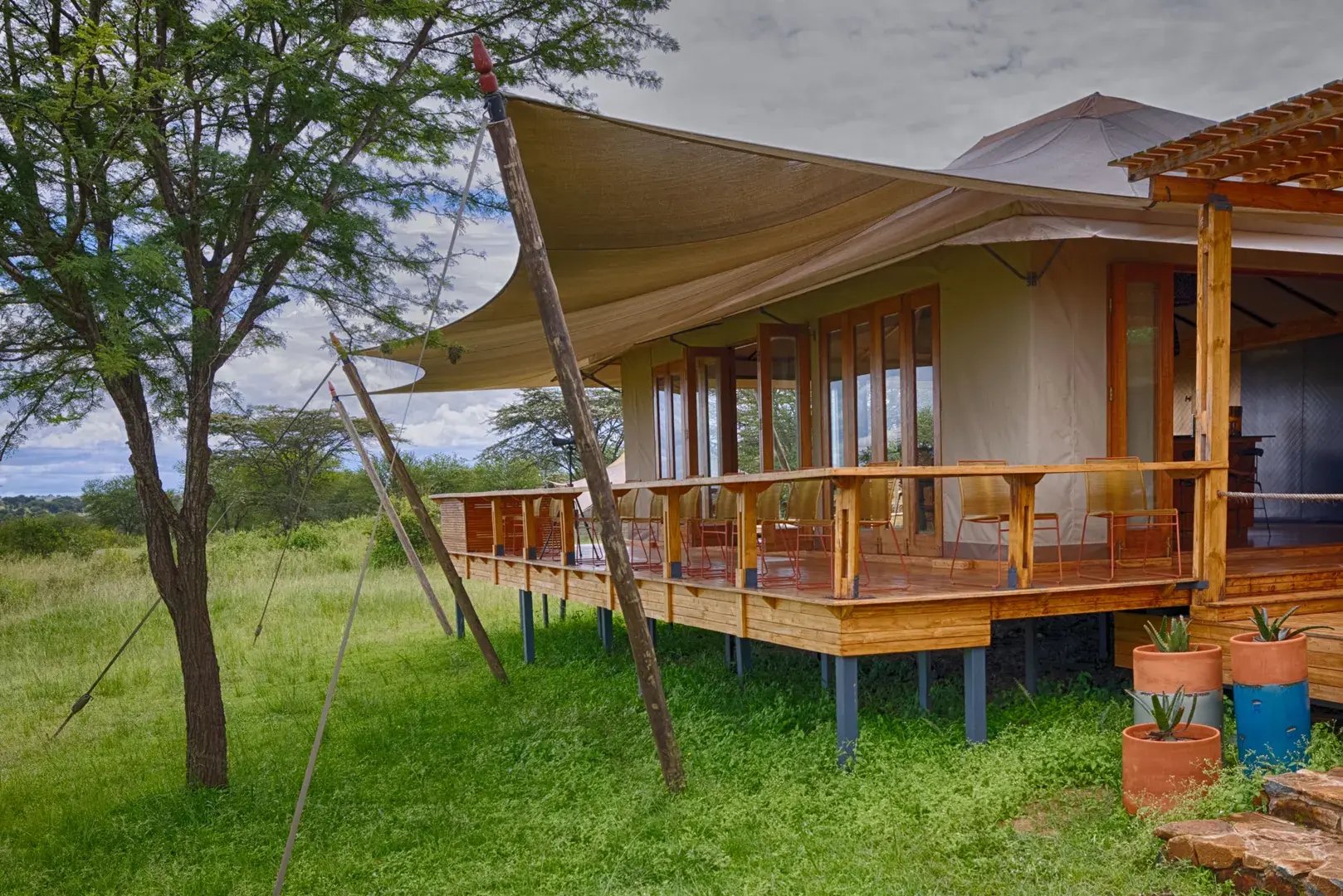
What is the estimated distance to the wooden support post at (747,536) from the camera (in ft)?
18.3

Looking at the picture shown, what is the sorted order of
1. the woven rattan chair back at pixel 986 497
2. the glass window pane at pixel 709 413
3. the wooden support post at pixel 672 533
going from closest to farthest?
the woven rattan chair back at pixel 986 497 < the wooden support post at pixel 672 533 < the glass window pane at pixel 709 413

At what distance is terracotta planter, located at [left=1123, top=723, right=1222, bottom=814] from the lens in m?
4.22

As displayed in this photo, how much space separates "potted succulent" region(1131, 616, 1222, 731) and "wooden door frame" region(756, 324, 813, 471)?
4733 millimetres

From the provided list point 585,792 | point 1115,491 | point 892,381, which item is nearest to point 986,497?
point 1115,491

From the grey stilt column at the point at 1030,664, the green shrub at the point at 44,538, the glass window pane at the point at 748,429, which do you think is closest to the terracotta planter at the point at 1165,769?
the grey stilt column at the point at 1030,664

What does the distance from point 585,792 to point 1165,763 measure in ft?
9.92

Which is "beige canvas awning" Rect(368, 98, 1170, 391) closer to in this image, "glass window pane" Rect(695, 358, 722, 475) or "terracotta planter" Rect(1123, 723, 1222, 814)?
"glass window pane" Rect(695, 358, 722, 475)

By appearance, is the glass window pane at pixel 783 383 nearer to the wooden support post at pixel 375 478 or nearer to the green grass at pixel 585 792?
the green grass at pixel 585 792

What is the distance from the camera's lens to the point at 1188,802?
4129 mm

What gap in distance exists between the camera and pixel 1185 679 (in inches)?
179

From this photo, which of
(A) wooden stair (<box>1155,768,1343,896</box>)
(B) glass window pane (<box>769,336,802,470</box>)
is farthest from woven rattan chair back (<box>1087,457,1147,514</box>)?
(B) glass window pane (<box>769,336,802,470</box>)

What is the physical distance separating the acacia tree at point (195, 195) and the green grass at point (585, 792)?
1056mm

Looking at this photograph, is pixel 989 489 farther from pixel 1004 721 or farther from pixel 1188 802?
pixel 1188 802

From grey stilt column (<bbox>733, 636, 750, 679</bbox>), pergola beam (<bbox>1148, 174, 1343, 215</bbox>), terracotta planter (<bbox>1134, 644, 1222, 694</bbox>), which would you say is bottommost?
grey stilt column (<bbox>733, 636, 750, 679</bbox>)
